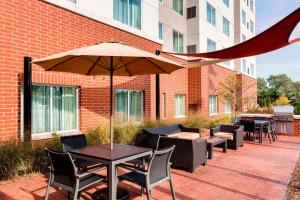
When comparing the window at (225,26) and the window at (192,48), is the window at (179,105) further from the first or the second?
the window at (225,26)

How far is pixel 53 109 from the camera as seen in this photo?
784cm

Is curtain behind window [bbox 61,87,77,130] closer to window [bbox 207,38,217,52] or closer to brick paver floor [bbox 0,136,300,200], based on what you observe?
brick paver floor [bbox 0,136,300,200]

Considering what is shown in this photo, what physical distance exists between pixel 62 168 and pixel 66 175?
129mm

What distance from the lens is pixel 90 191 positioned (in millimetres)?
5246

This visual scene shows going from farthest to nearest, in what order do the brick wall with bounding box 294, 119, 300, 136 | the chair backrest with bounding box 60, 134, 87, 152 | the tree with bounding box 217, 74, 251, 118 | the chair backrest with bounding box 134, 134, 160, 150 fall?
the tree with bounding box 217, 74, 251, 118
the brick wall with bounding box 294, 119, 300, 136
the chair backrest with bounding box 134, 134, 160, 150
the chair backrest with bounding box 60, 134, 87, 152

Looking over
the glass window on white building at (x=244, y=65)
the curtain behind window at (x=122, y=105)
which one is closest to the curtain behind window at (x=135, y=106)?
the curtain behind window at (x=122, y=105)

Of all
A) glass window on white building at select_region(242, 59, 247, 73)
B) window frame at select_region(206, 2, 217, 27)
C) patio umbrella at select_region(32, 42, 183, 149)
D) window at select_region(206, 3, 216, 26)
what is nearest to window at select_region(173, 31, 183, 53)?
window frame at select_region(206, 2, 217, 27)

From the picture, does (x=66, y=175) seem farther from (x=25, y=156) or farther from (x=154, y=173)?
(x=25, y=156)

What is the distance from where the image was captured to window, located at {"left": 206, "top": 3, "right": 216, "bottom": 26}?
1971cm

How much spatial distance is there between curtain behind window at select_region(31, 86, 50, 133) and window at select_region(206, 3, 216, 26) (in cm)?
1562

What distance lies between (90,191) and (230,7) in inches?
960

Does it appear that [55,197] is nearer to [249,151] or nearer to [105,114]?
[105,114]

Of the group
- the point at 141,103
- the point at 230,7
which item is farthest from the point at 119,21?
the point at 230,7

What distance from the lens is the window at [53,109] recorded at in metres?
7.39
